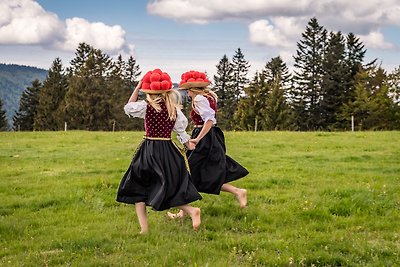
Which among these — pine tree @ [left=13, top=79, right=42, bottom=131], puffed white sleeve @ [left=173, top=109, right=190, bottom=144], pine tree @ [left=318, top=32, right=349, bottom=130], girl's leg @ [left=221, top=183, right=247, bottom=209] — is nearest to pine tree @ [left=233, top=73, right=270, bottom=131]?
pine tree @ [left=318, top=32, right=349, bottom=130]

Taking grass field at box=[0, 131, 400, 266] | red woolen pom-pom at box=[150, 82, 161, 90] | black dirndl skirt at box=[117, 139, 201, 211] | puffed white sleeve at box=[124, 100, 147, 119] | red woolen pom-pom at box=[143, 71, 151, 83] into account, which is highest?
red woolen pom-pom at box=[143, 71, 151, 83]

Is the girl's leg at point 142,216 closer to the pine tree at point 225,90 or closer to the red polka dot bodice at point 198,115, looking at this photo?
the red polka dot bodice at point 198,115

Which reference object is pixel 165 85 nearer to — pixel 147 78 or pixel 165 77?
pixel 165 77

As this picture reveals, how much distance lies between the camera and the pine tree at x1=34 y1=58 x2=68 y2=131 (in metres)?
68.4

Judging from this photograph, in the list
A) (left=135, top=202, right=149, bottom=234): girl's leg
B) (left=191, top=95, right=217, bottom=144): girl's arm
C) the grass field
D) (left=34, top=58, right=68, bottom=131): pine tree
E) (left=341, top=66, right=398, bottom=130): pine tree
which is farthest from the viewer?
(left=34, top=58, right=68, bottom=131): pine tree

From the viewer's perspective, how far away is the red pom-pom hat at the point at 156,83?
21.9 ft

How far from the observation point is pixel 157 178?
22.0ft

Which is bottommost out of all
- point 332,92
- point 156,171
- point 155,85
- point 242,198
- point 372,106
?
Result: point 242,198

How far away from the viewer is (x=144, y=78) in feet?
22.7

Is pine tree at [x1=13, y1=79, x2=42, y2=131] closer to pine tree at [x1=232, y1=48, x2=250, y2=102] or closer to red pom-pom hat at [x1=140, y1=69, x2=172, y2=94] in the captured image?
pine tree at [x1=232, y1=48, x2=250, y2=102]

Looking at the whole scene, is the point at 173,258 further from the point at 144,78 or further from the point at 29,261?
the point at 144,78

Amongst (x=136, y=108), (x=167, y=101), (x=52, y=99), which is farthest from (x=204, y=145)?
(x=52, y=99)

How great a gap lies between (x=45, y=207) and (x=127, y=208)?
1588 millimetres

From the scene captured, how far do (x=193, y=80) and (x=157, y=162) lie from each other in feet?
5.77
